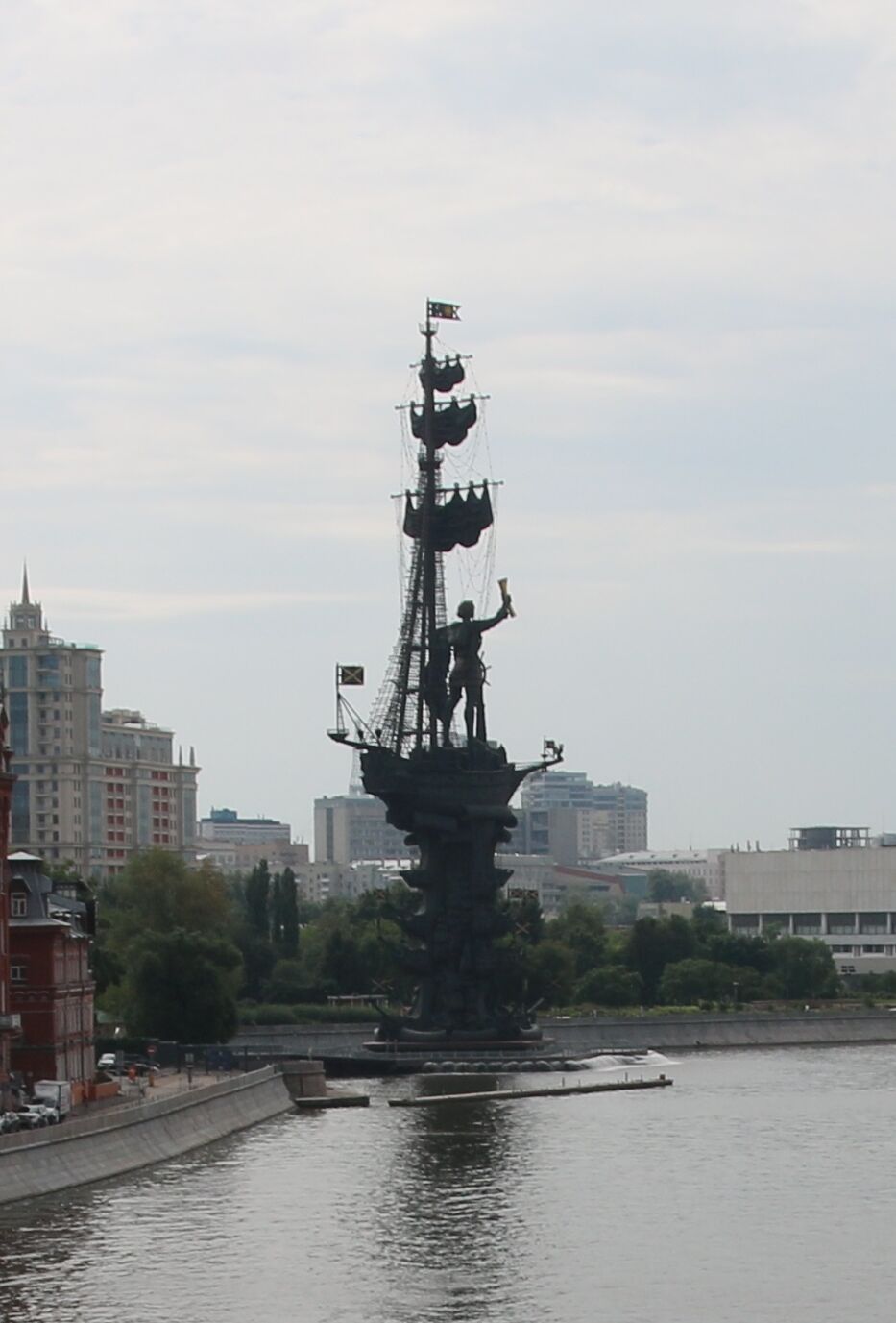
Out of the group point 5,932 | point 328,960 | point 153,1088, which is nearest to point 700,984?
point 328,960

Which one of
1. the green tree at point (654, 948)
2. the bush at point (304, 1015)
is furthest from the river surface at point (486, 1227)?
the green tree at point (654, 948)

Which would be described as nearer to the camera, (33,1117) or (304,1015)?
(33,1117)

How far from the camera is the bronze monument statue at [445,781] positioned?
134 m

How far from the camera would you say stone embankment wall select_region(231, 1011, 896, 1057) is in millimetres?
140375

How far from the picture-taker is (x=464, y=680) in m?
135

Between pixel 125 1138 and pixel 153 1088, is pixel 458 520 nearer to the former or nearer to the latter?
pixel 153 1088

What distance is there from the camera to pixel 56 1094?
8219cm

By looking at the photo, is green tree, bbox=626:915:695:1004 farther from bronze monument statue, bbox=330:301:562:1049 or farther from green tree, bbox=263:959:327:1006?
bronze monument statue, bbox=330:301:562:1049

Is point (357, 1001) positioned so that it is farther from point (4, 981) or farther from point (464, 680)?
point (4, 981)

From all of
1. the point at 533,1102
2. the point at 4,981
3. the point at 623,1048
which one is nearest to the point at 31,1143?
the point at 4,981

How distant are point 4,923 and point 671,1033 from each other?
74.8m

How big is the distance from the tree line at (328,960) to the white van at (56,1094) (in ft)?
137

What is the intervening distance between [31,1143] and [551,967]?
96897 millimetres

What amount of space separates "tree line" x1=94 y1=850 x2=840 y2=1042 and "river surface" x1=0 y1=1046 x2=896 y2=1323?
84.5 ft
